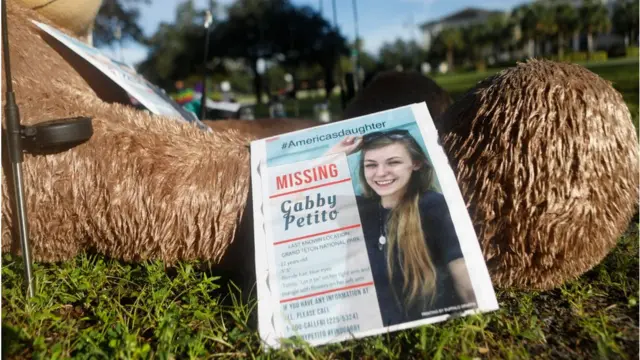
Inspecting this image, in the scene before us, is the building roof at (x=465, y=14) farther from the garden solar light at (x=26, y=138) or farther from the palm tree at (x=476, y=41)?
the garden solar light at (x=26, y=138)

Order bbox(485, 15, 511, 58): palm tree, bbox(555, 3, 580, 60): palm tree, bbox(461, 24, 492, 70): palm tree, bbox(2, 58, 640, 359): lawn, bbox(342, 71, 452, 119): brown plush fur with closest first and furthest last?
1. bbox(2, 58, 640, 359): lawn
2. bbox(342, 71, 452, 119): brown plush fur
3. bbox(555, 3, 580, 60): palm tree
4. bbox(485, 15, 511, 58): palm tree
5. bbox(461, 24, 492, 70): palm tree

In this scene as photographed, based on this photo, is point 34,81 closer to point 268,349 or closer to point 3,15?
point 3,15

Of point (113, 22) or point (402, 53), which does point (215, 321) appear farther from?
point (402, 53)

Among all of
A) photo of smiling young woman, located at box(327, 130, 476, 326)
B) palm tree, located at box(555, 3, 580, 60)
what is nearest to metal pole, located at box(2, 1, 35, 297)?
photo of smiling young woman, located at box(327, 130, 476, 326)

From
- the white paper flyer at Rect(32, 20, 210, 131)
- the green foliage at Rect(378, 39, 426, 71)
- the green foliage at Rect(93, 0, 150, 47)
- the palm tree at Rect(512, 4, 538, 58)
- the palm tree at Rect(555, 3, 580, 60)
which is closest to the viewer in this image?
the white paper flyer at Rect(32, 20, 210, 131)

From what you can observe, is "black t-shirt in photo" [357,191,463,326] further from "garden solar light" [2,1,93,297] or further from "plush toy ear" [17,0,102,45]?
"plush toy ear" [17,0,102,45]

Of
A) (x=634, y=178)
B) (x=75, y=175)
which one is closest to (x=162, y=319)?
(x=75, y=175)

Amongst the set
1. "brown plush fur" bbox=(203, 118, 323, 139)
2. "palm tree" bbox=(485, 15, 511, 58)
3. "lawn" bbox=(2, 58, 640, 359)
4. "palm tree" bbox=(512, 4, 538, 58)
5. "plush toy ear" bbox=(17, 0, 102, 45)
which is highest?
"palm tree" bbox=(485, 15, 511, 58)

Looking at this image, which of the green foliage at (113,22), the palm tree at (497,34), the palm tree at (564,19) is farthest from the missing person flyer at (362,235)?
the palm tree at (497,34)

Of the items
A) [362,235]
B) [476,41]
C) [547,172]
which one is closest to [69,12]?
[362,235]

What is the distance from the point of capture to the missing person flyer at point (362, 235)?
0.94m

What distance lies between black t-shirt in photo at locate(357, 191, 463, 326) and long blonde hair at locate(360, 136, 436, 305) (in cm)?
1

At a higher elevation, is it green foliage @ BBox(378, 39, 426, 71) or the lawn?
green foliage @ BBox(378, 39, 426, 71)

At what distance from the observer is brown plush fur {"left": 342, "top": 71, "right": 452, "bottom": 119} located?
2154mm
